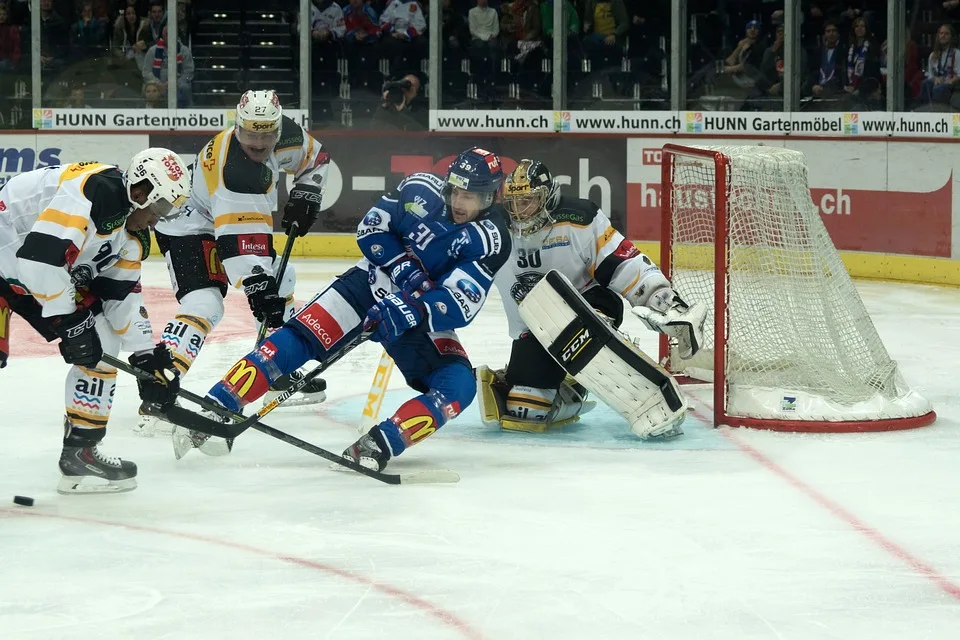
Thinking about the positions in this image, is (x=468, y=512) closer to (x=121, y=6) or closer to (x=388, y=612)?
(x=388, y=612)

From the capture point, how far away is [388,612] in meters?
2.83

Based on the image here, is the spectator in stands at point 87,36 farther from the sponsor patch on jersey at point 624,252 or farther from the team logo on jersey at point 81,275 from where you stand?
the team logo on jersey at point 81,275

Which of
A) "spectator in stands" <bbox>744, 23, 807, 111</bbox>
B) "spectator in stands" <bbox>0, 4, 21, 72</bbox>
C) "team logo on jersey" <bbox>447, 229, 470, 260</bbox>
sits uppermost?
"spectator in stands" <bbox>0, 4, 21, 72</bbox>

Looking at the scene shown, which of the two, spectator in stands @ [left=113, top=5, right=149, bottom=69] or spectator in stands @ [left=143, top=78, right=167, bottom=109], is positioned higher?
spectator in stands @ [left=113, top=5, right=149, bottom=69]

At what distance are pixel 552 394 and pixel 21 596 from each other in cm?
220

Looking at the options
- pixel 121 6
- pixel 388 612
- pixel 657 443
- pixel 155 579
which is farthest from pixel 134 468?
pixel 121 6

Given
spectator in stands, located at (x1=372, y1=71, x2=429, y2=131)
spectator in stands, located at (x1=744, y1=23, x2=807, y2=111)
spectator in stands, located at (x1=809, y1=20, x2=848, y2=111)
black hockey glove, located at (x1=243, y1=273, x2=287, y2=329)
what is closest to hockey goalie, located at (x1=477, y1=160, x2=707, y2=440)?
black hockey glove, located at (x1=243, y1=273, x2=287, y2=329)

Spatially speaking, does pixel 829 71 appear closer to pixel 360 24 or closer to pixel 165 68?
pixel 360 24

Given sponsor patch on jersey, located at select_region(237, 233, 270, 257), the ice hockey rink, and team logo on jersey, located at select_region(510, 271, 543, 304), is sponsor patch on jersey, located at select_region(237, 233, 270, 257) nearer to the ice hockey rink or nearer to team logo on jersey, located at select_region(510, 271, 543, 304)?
the ice hockey rink

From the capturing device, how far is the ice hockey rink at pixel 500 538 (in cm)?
280

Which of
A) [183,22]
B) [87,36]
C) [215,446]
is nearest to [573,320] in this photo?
[215,446]

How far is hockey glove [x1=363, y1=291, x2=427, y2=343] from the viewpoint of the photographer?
4031 mm

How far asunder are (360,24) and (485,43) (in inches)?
42.7

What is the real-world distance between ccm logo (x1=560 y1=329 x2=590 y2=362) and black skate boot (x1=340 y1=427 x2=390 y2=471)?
0.85 meters
